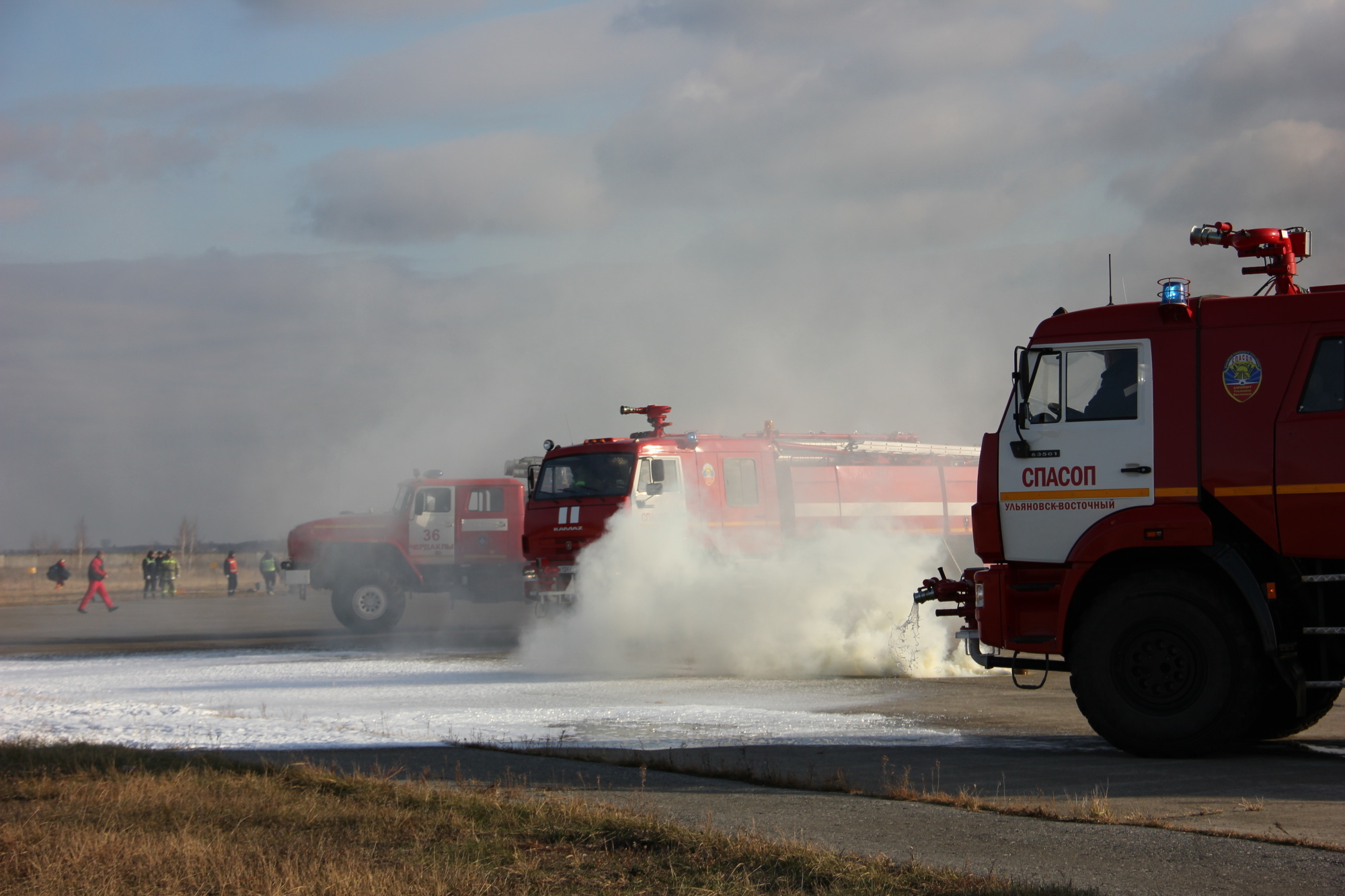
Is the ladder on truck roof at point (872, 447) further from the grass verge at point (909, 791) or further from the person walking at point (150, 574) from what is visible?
the person walking at point (150, 574)

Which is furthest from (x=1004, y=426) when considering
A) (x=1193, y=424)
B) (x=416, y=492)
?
(x=416, y=492)

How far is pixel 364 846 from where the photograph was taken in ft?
20.1

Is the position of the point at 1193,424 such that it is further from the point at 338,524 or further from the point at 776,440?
the point at 338,524

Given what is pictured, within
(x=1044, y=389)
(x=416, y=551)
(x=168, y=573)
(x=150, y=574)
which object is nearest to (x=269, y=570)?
(x=168, y=573)

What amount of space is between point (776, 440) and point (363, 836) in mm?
13533

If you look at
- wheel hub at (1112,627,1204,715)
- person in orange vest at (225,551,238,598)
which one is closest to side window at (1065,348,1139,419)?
wheel hub at (1112,627,1204,715)

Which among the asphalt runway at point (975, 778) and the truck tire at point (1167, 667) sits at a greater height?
the truck tire at point (1167, 667)

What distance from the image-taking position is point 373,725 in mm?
10648

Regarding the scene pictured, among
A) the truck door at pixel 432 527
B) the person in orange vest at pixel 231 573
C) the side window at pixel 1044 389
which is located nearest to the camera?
the side window at pixel 1044 389

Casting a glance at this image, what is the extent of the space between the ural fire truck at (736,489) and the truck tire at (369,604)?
451cm

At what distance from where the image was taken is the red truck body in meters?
22.0

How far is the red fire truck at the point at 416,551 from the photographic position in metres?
22.0

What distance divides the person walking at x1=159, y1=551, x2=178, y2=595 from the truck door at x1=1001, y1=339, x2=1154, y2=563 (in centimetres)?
3518

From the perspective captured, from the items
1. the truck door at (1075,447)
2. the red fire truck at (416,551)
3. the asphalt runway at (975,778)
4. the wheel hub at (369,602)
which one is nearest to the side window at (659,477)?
the asphalt runway at (975,778)
